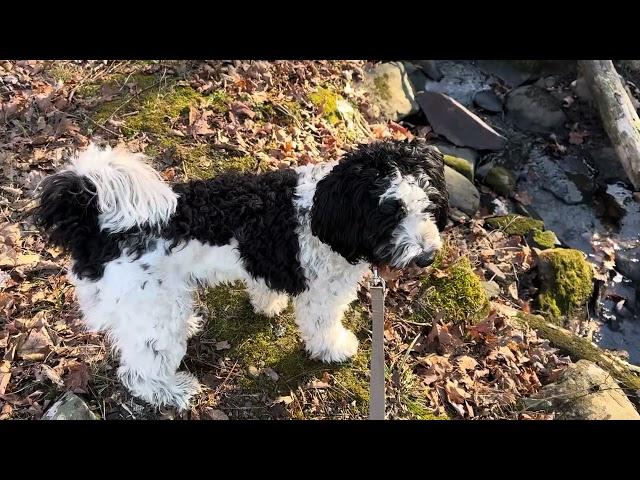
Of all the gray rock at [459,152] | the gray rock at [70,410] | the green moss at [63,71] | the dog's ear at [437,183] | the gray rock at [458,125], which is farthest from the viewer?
the gray rock at [458,125]

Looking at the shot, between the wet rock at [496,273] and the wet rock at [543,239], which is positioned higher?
the wet rock at [543,239]

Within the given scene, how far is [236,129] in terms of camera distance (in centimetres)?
694

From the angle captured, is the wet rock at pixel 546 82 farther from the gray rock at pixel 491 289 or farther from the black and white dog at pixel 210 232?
the black and white dog at pixel 210 232

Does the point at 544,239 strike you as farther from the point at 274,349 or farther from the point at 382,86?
the point at 274,349

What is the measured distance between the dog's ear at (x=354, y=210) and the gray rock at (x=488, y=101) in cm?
714

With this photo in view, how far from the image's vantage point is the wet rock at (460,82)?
33.6 ft

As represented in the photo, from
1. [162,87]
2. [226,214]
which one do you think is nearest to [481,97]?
[162,87]

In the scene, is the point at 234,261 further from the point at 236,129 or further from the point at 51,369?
the point at 236,129

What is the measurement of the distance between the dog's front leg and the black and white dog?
0.08 feet

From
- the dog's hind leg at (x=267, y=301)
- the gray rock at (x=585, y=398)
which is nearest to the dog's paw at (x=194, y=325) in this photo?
the dog's hind leg at (x=267, y=301)

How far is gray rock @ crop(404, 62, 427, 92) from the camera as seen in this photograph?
10016 millimetres

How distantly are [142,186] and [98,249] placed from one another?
577mm

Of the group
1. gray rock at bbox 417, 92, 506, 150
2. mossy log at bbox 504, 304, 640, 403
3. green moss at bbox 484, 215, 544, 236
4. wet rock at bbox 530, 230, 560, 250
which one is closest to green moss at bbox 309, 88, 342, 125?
gray rock at bbox 417, 92, 506, 150

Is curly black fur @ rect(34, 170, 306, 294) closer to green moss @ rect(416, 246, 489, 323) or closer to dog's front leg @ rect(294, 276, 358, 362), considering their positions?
dog's front leg @ rect(294, 276, 358, 362)
